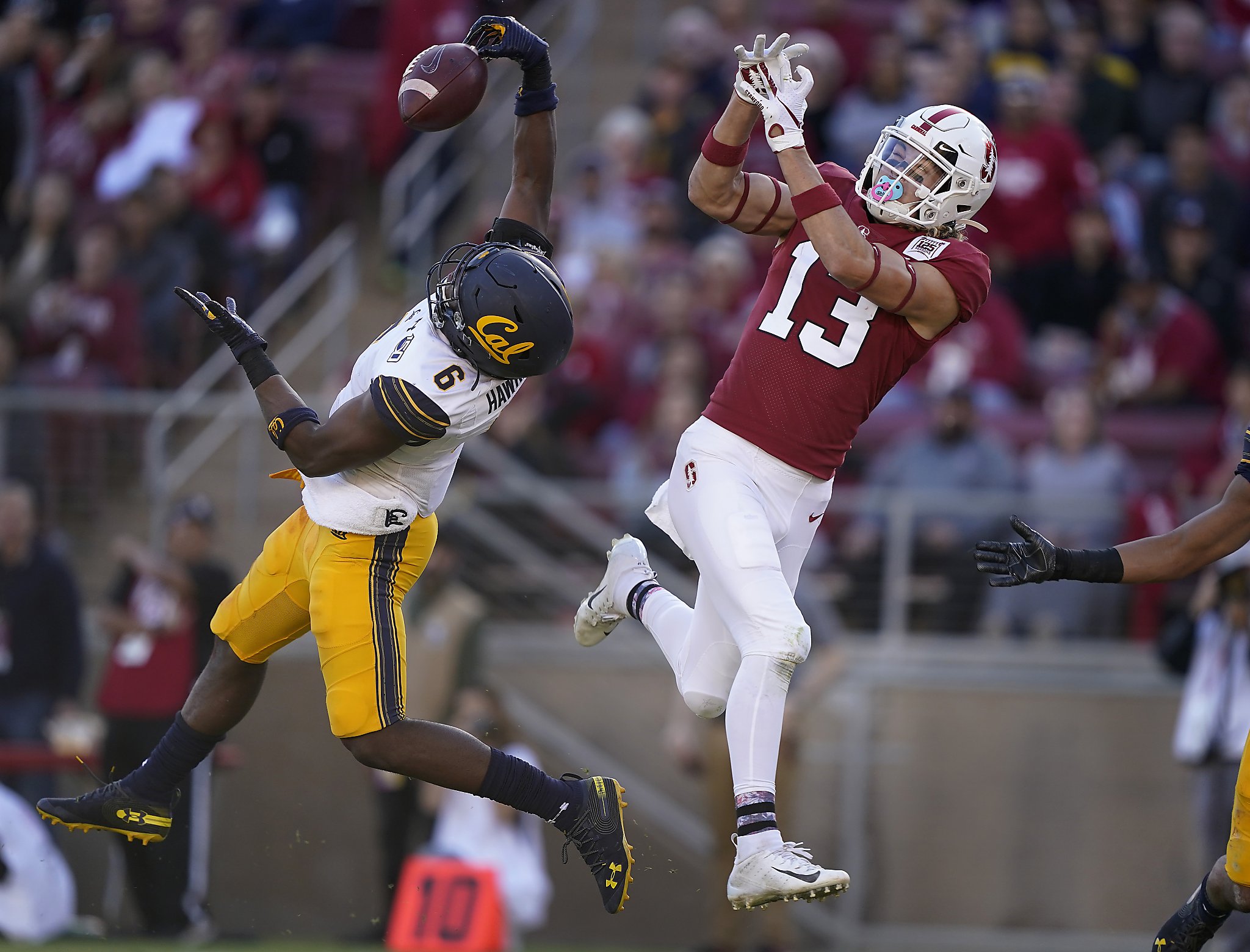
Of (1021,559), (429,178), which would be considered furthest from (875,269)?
(429,178)

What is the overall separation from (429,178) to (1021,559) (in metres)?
7.40

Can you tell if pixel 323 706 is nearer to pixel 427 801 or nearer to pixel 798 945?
pixel 427 801

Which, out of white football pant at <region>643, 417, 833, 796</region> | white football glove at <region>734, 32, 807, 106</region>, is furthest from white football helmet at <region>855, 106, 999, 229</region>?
white football pant at <region>643, 417, 833, 796</region>

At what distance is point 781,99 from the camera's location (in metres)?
5.47

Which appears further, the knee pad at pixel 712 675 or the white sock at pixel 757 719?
the knee pad at pixel 712 675

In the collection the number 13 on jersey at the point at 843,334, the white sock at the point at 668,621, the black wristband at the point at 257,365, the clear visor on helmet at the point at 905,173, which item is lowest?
the white sock at the point at 668,621

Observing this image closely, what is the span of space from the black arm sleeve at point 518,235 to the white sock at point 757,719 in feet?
5.28

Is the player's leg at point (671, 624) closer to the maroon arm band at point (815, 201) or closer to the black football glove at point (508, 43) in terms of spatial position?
the maroon arm band at point (815, 201)

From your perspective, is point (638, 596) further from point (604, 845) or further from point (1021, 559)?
point (1021, 559)

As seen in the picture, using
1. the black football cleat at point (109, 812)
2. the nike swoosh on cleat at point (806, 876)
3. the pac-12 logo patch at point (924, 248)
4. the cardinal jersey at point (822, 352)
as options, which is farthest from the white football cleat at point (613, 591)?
the black football cleat at point (109, 812)

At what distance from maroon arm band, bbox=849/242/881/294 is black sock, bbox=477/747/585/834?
1917mm

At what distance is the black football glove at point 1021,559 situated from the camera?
5.55 m

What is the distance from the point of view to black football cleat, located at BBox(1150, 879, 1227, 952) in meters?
5.65

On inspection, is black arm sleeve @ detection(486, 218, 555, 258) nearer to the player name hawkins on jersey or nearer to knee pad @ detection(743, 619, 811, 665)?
the player name hawkins on jersey
